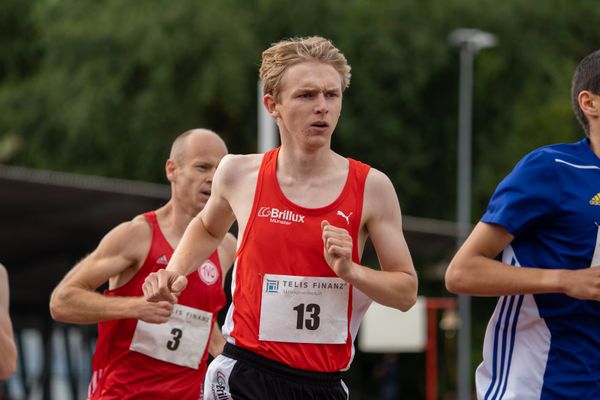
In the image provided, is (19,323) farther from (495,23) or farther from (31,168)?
(495,23)

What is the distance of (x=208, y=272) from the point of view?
251 inches

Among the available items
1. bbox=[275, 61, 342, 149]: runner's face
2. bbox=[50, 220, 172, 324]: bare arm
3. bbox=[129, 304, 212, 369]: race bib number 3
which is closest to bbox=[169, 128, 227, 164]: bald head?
bbox=[50, 220, 172, 324]: bare arm

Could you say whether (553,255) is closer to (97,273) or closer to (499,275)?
(499,275)

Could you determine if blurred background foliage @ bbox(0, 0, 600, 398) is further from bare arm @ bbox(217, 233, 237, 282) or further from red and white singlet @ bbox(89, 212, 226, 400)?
red and white singlet @ bbox(89, 212, 226, 400)

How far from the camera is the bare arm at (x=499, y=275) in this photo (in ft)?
14.0

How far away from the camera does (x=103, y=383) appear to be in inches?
248

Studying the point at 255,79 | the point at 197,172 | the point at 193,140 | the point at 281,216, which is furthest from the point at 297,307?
the point at 255,79

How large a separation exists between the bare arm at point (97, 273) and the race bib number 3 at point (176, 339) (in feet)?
0.95

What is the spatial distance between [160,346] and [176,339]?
0.29 feet

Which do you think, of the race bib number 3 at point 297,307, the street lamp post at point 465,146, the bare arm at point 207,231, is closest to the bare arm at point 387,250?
the race bib number 3 at point 297,307

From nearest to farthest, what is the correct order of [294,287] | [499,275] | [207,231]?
[499,275], [294,287], [207,231]

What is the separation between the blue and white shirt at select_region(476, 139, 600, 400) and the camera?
443 centimetres

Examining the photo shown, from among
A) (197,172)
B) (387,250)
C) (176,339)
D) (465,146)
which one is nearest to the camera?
(387,250)

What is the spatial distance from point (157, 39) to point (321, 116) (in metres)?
23.7
